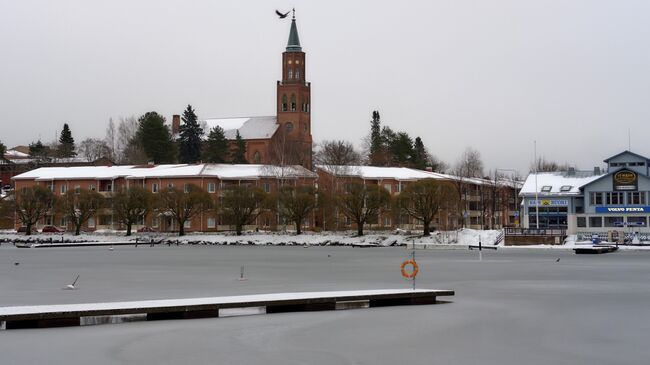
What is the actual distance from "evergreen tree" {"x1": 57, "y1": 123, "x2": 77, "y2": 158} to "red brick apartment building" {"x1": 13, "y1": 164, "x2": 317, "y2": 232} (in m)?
53.6

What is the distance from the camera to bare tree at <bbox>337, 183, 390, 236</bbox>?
302ft

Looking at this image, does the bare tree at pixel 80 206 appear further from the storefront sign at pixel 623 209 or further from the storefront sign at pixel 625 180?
the storefront sign at pixel 625 180

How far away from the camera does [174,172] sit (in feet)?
357

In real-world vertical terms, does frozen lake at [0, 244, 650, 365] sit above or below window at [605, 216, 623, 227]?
below

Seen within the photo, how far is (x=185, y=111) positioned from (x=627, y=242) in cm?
8772

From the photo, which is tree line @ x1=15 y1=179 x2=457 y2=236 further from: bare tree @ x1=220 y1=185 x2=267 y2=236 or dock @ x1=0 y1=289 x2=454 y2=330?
dock @ x1=0 y1=289 x2=454 y2=330

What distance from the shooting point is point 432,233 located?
89375mm

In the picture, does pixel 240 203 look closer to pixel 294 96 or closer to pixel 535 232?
pixel 535 232

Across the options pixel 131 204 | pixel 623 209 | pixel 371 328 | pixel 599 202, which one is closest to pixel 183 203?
pixel 131 204

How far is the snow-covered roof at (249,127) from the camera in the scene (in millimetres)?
148525

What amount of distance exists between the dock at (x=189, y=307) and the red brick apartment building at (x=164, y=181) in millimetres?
74574

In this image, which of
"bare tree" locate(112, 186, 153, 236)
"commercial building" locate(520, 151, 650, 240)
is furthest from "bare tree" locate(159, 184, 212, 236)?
"commercial building" locate(520, 151, 650, 240)

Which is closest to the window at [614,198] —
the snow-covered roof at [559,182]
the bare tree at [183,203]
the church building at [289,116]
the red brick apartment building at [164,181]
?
the snow-covered roof at [559,182]

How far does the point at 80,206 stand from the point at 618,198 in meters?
65.5
